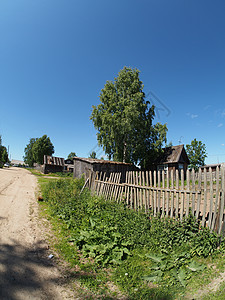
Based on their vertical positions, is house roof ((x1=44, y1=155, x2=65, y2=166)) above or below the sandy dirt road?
above

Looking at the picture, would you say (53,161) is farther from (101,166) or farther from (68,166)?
(101,166)

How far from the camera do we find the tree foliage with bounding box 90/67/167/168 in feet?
74.9

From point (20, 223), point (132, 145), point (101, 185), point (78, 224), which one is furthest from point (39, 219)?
point (132, 145)

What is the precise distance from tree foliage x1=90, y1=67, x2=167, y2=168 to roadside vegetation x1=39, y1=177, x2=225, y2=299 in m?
18.5

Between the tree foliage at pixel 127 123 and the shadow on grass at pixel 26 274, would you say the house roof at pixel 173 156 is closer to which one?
the tree foliage at pixel 127 123

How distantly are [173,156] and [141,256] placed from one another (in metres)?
23.8

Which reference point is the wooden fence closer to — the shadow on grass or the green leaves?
the green leaves

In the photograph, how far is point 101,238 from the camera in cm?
412

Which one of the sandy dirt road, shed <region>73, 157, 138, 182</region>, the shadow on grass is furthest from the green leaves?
shed <region>73, 157, 138, 182</region>

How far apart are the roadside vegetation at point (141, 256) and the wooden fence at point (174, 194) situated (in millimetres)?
310

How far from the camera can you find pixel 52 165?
38250 millimetres

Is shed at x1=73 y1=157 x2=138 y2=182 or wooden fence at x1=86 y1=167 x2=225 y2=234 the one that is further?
shed at x1=73 y1=157 x2=138 y2=182

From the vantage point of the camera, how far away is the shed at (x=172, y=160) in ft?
81.5

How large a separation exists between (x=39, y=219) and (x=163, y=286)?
4.62 meters
